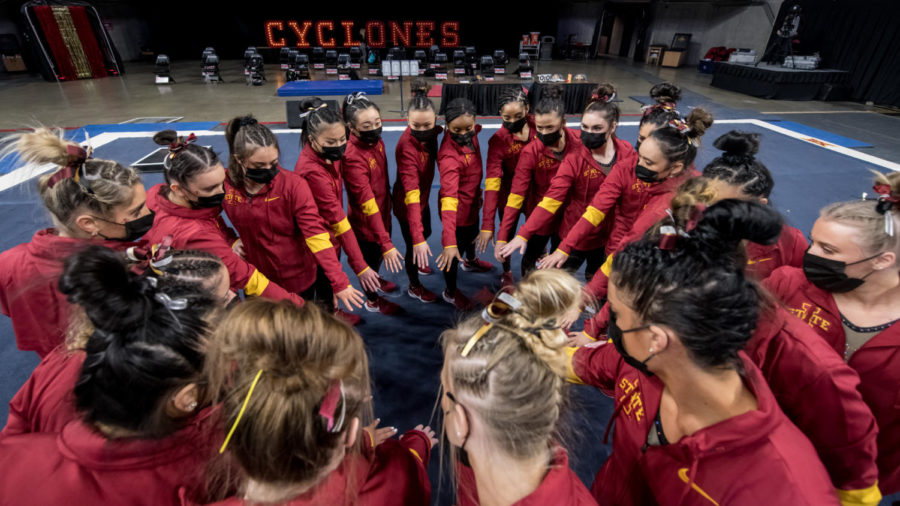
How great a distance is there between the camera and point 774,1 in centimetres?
1312

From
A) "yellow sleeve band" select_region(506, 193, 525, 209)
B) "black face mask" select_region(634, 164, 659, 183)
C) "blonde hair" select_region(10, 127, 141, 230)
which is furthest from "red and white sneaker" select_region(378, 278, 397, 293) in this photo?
"black face mask" select_region(634, 164, 659, 183)

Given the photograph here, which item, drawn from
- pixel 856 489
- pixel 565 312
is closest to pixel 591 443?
pixel 856 489

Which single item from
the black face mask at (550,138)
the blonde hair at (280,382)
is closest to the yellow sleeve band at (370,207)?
the black face mask at (550,138)

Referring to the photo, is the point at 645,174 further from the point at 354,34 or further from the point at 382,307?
the point at 354,34

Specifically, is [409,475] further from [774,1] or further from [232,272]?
[774,1]

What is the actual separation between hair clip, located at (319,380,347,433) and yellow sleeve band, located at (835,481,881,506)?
1.48m

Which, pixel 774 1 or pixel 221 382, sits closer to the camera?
pixel 221 382

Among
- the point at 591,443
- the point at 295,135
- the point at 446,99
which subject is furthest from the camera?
the point at 446,99

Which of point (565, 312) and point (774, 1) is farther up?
point (774, 1)

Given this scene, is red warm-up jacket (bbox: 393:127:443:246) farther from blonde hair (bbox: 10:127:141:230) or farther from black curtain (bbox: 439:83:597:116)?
black curtain (bbox: 439:83:597:116)

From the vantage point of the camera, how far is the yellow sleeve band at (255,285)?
75.9 inches

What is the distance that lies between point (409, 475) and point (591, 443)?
145cm

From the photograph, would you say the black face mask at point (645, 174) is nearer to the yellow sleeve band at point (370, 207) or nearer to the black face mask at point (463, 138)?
the black face mask at point (463, 138)

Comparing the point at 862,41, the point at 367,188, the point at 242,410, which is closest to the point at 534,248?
the point at 367,188
